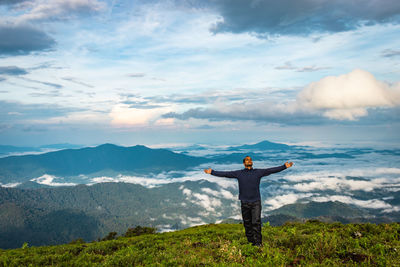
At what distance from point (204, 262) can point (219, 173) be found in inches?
161

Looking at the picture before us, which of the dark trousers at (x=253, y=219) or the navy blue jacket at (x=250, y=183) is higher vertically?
the navy blue jacket at (x=250, y=183)

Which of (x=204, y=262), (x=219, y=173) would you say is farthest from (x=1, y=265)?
(x=219, y=173)

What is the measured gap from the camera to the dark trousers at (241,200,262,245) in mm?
11312

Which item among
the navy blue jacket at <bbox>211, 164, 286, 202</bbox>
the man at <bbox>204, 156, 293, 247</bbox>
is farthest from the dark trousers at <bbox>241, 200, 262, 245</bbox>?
the navy blue jacket at <bbox>211, 164, 286, 202</bbox>

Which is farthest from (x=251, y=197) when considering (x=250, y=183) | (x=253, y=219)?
(x=253, y=219)

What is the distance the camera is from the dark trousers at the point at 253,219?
37.1ft

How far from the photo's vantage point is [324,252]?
932 centimetres

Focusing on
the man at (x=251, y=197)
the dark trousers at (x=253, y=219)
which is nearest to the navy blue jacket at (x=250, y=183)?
the man at (x=251, y=197)

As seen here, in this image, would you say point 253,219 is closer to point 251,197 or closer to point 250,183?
point 251,197

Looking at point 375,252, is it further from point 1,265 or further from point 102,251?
point 1,265

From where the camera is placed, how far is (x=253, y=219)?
11445 millimetres

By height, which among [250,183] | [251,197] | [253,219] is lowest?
[253,219]

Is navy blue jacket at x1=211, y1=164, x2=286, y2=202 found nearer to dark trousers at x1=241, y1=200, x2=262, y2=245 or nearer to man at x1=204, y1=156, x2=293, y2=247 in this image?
man at x1=204, y1=156, x2=293, y2=247

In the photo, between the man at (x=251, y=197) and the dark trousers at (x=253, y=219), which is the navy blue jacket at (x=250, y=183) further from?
the dark trousers at (x=253, y=219)
